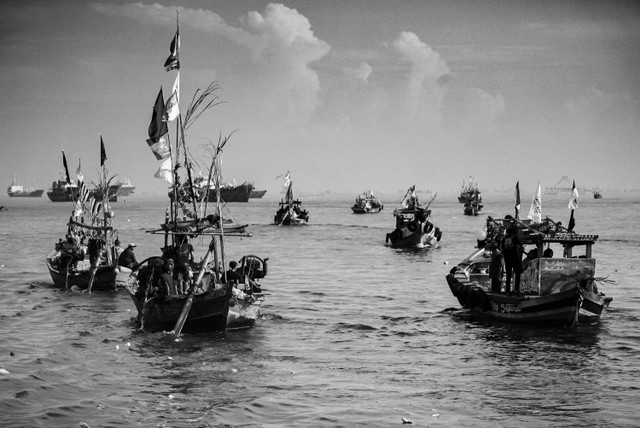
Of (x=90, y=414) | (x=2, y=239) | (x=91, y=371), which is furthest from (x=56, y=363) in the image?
(x=2, y=239)

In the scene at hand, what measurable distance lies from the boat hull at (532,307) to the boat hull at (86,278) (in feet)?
53.3

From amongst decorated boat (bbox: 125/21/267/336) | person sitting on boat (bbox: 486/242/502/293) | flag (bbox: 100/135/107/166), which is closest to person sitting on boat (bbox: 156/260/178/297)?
decorated boat (bbox: 125/21/267/336)

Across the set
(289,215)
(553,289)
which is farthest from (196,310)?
(289,215)

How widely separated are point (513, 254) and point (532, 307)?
1892 mm

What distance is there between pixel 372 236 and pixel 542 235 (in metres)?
61.8

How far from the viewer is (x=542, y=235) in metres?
26.5

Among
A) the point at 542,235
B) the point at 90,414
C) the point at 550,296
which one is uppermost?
the point at 542,235

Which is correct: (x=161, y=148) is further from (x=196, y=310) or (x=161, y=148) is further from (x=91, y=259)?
(x=91, y=259)

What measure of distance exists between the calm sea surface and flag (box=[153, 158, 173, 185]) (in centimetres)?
524

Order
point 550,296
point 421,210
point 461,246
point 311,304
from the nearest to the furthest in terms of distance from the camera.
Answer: point 550,296, point 311,304, point 421,210, point 461,246

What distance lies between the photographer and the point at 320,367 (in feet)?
74.1

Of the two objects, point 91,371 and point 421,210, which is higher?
point 421,210

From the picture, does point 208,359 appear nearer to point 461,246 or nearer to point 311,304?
point 311,304

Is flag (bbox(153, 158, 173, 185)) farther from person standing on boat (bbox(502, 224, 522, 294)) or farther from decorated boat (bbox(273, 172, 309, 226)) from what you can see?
decorated boat (bbox(273, 172, 309, 226))
